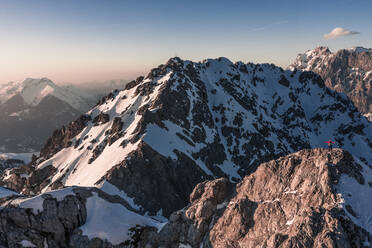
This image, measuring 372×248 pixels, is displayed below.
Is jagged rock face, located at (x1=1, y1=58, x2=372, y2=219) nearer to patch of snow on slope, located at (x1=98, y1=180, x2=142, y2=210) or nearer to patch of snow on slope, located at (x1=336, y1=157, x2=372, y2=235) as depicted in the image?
patch of snow on slope, located at (x1=98, y1=180, x2=142, y2=210)

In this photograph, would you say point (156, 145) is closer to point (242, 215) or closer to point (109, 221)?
point (109, 221)

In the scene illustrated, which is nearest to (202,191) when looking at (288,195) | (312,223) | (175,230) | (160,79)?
(175,230)

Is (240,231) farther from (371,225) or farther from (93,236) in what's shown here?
(93,236)

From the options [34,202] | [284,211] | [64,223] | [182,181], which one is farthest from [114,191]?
[284,211]

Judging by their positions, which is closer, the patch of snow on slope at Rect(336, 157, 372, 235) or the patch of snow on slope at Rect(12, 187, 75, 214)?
the patch of snow on slope at Rect(336, 157, 372, 235)

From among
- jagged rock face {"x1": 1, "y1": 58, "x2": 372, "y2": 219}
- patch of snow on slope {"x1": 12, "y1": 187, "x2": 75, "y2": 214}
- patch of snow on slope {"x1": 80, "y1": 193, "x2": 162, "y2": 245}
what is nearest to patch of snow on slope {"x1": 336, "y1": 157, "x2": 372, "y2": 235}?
patch of snow on slope {"x1": 80, "y1": 193, "x2": 162, "y2": 245}

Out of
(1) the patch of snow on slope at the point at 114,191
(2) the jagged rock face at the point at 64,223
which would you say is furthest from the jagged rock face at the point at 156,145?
(2) the jagged rock face at the point at 64,223

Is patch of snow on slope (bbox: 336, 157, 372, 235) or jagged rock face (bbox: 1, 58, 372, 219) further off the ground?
patch of snow on slope (bbox: 336, 157, 372, 235)
